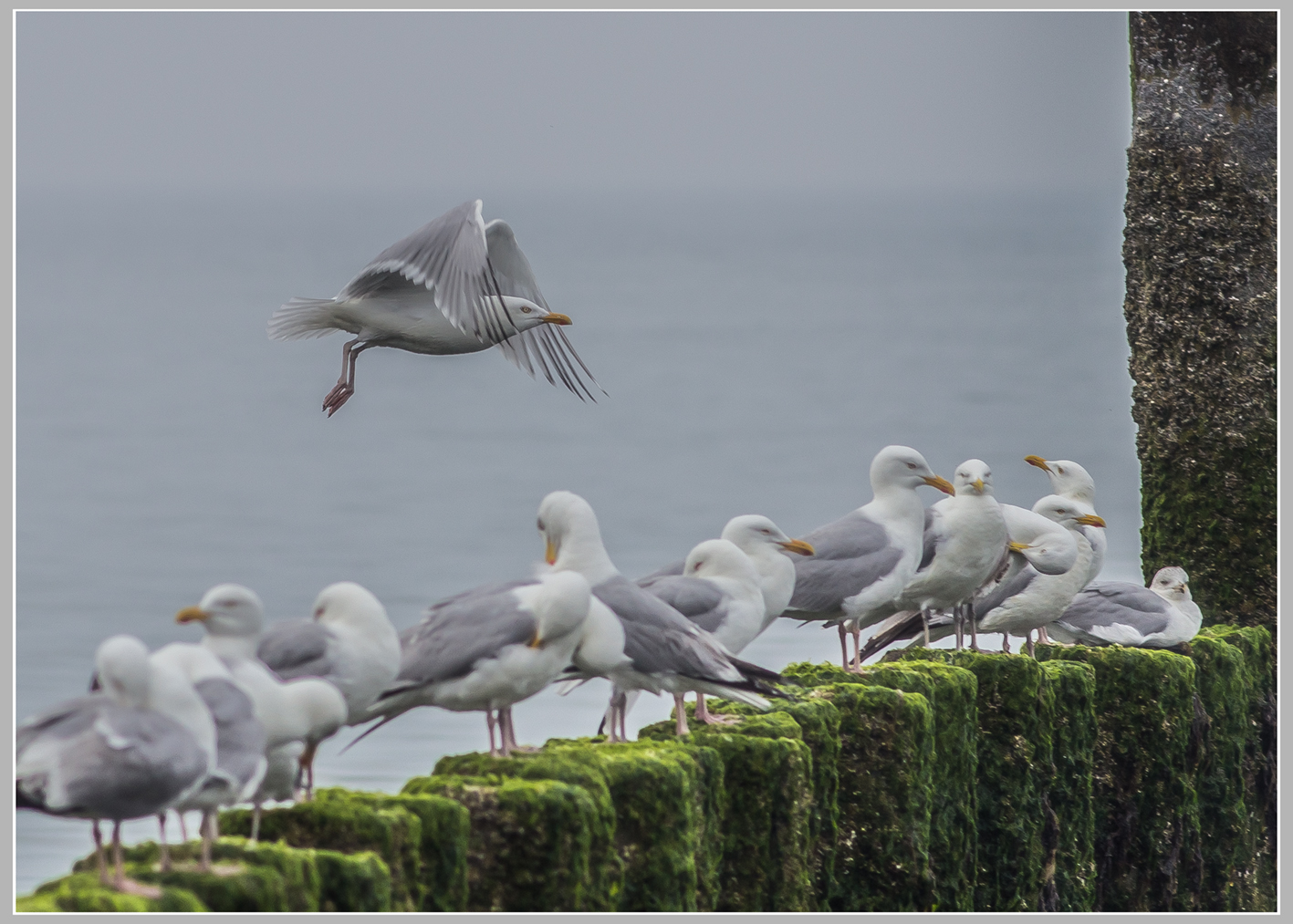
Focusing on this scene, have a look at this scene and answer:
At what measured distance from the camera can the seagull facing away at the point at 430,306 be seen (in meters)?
7.87

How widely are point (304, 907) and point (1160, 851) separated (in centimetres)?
623

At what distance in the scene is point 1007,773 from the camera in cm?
853

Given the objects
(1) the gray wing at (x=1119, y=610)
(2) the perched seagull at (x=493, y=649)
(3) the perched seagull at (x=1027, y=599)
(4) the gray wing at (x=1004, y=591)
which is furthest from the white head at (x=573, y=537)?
(1) the gray wing at (x=1119, y=610)

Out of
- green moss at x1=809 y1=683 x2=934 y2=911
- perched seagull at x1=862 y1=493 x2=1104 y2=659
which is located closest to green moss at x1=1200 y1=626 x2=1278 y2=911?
perched seagull at x1=862 y1=493 x2=1104 y2=659

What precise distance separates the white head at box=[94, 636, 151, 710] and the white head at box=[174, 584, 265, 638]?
48 cm

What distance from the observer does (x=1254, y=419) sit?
11.4 m

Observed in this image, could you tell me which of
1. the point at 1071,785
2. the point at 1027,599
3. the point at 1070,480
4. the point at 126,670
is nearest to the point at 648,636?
the point at 126,670

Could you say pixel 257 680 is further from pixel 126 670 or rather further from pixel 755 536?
pixel 755 536

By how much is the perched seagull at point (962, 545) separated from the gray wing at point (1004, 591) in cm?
44

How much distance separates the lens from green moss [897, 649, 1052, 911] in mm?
8477

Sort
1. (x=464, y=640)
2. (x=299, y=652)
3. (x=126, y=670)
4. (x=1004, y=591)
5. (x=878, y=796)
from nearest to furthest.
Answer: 1. (x=126, y=670)
2. (x=299, y=652)
3. (x=464, y=640)
4. (x=878, y=796)
5. (x=1004, y=591)

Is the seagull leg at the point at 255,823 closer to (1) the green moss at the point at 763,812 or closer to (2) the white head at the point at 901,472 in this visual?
(1) the green moss at the point at 763,812

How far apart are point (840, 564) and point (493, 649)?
2759 mm

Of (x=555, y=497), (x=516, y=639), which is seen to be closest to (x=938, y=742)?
(x=555, y=497)
